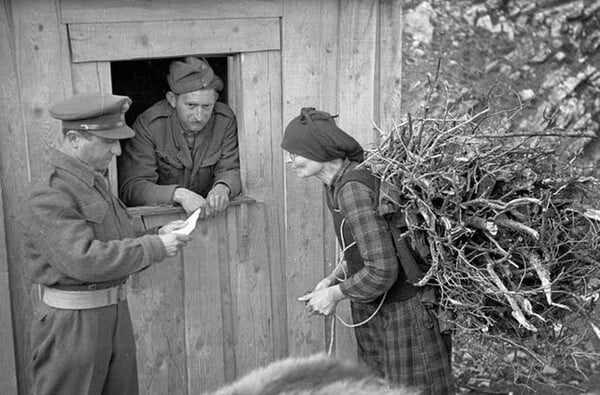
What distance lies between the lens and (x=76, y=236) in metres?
4.16

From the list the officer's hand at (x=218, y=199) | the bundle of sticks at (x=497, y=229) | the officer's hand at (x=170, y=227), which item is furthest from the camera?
the officer's hand at (x=218, y=199)

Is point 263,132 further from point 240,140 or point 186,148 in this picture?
point 186,148

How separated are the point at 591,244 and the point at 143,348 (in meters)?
2.48

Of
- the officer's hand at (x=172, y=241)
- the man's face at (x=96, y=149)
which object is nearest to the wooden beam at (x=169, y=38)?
the man's face at (x=96, y=149)

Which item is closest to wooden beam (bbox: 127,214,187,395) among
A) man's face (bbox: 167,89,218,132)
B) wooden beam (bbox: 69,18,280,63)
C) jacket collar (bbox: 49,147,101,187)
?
man's face (bbox: 167,89,218,132)

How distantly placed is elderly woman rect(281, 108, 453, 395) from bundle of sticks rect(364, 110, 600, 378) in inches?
5.1

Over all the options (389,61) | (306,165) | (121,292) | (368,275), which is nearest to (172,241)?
(121,292)

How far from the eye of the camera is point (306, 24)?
5.23m

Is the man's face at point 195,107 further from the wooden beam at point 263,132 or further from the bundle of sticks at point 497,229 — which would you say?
the bundle of sticks at point 497,229

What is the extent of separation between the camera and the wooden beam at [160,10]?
4.64m

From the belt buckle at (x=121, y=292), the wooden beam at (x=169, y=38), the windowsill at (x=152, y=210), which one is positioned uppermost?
the wooden beam at (x=169, y=38)

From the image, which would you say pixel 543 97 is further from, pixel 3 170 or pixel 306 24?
pixel 3 170

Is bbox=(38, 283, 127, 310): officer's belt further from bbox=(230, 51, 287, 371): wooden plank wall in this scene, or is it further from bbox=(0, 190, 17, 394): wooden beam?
bbox=(230, 51, 287, 371): wooden plank wall

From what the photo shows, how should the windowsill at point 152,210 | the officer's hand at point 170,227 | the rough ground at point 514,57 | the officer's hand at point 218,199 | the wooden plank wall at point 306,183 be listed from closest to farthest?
the officer's hand at point 170,227 → the windowsill at point 152,210 → the officer's hand at point 218,199 → the wooden plank wall at point 306,183 → the rough ground at point 514,57
